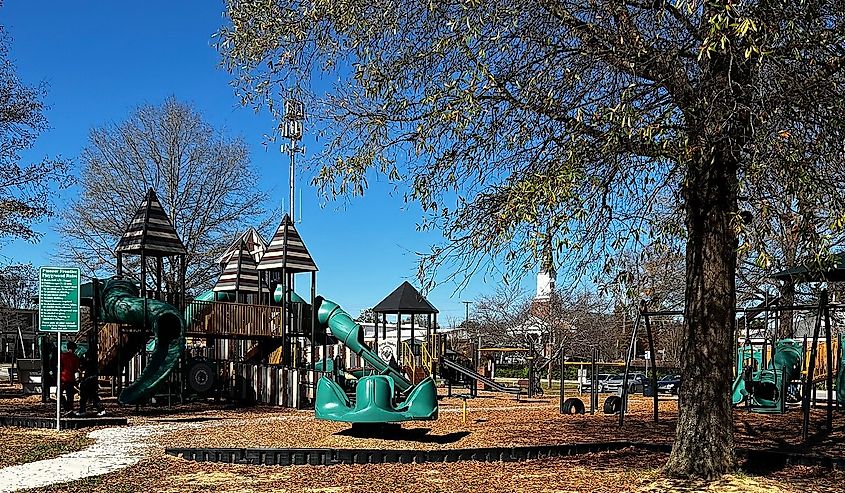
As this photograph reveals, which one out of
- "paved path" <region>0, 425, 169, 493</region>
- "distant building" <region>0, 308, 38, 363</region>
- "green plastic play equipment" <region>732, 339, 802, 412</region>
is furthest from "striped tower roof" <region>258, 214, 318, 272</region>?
"distant building" <region>0, 308, 38, 363</region>

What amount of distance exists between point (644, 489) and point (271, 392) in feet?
50.8

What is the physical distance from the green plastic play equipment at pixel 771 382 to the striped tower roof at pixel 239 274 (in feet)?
55.3

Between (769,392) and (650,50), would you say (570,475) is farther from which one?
(769,392)

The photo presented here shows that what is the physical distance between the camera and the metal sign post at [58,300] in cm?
1678

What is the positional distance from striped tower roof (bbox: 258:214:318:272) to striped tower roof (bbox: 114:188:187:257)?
8.10 feet

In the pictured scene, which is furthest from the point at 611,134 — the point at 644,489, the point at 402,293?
the point at 402,293

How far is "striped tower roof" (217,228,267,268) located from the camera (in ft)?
105

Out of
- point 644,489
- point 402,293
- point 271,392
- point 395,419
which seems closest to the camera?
point 644,489

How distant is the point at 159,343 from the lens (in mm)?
22062

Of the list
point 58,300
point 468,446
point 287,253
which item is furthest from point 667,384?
point 58,300

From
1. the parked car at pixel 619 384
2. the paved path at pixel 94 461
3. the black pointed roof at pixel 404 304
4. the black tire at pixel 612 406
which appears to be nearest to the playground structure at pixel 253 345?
the black tire at pixel 612 406

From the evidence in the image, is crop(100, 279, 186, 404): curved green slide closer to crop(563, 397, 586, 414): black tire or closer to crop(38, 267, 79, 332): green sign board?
crop(38, 267, 79, 332): green sign board

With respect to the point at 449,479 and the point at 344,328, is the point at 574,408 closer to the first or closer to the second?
the point at 344,328

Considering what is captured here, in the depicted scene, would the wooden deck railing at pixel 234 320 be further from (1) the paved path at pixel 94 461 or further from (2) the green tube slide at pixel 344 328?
(1) the paved path at pixel 94 461
